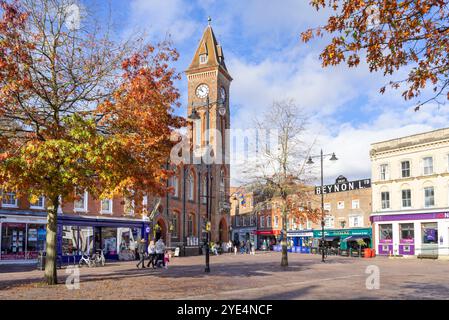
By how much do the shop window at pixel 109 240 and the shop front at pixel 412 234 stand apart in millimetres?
26167

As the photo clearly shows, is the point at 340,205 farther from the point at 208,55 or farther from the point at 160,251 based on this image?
the point at 160,251

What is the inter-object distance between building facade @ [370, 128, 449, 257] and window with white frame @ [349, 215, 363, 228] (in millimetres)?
7405

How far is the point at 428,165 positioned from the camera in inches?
1615

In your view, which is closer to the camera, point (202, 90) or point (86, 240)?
point (86, 240)

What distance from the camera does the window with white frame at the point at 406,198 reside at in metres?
42.6

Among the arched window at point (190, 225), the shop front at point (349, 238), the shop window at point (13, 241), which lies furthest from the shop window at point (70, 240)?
the shop front at point (349, 238)

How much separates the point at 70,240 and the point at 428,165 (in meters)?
31.5

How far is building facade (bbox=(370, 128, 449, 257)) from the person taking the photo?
1561 inches

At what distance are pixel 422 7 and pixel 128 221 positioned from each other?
3145 centimetres

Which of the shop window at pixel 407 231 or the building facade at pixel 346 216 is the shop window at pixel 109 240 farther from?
the shop window at pixel 407 231

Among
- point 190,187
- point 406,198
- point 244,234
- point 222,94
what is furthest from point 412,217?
point 244,234

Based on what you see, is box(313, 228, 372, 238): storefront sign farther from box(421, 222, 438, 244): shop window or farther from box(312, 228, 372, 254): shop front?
box(421, 222, 438, 244): shop window
